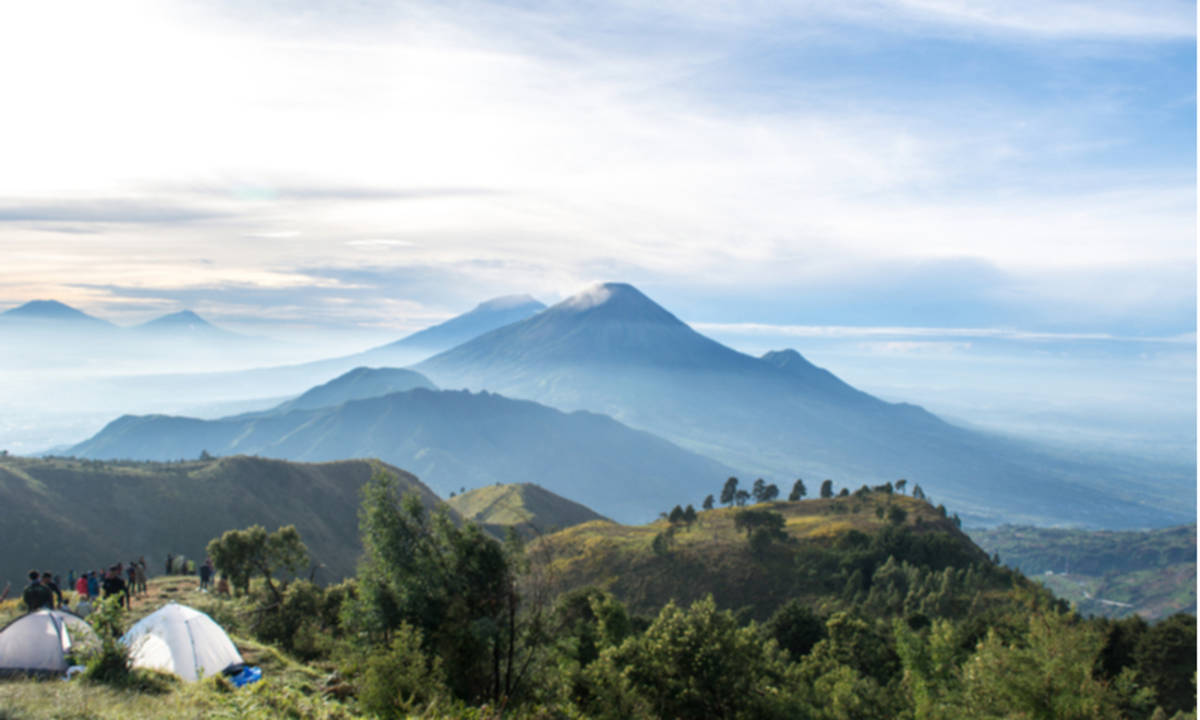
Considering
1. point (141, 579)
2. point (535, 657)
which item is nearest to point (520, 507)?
point (141, 579)

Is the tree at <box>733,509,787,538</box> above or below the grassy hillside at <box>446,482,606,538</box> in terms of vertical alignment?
above

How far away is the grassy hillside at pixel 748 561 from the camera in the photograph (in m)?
57.4

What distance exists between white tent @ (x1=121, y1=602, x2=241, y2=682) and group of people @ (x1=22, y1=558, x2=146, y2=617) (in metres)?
1.54

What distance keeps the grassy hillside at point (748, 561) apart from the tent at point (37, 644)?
35162 mm

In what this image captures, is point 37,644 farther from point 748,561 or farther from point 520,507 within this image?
point 520,507

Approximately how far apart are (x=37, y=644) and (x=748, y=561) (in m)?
55.4

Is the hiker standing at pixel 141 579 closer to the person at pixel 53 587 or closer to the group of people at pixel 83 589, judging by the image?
the group of people at pixel 83 589

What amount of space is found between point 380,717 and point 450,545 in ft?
17.1

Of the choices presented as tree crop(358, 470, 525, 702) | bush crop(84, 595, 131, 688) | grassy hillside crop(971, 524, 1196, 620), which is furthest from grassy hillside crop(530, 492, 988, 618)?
grassy hillside crop(971, 524, 1196, 620)

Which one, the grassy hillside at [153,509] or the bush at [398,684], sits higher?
the bush at [398,684]

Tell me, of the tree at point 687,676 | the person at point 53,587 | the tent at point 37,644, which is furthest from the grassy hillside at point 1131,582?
the tent at point 37,644

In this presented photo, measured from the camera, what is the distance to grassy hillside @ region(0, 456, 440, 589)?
223 feet

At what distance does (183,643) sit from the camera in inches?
776

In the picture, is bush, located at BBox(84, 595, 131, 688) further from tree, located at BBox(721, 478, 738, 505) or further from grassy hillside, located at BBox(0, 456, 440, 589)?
tree, located at BBox(721, 478, 738, 505)
